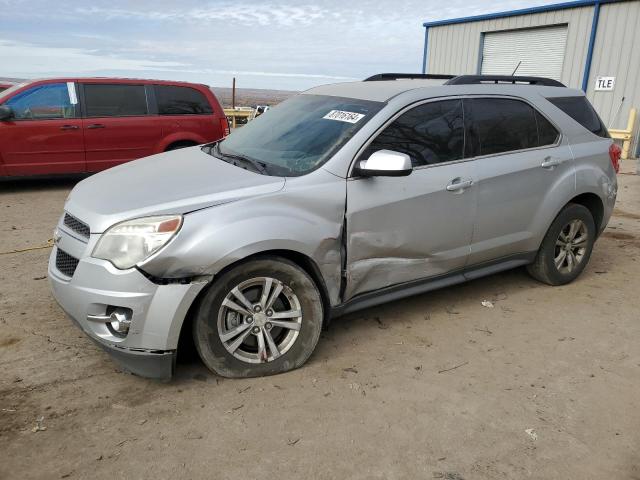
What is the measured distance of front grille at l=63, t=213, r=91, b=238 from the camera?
117 inches

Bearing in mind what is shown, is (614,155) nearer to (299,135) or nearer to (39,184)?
(299,135)

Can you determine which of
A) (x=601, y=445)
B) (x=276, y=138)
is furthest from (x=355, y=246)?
(x=601, y=445)

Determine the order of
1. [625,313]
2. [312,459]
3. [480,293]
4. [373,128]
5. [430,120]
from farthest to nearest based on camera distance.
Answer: [480,293] < [625,313] < [430,120] < [373,128] < [312,459]

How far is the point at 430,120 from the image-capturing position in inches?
146

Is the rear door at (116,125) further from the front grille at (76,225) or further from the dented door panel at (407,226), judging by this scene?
the dented door panel at (407,226)

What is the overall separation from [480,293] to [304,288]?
208cm

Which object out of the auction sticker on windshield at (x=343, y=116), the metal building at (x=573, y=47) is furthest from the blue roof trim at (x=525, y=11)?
the auction sticker on windshield at (x=343, y=116)

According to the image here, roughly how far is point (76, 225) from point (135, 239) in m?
0.54

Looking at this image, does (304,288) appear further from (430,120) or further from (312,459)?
(430,120)

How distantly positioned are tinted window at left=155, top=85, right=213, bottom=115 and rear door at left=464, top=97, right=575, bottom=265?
6.05 meters

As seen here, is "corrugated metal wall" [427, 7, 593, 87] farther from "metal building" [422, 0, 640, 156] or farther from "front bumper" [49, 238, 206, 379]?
"front bumper" [49, 238, 206, 379]

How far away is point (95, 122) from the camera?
8250 millimetres

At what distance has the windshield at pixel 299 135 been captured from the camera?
3.40 meters

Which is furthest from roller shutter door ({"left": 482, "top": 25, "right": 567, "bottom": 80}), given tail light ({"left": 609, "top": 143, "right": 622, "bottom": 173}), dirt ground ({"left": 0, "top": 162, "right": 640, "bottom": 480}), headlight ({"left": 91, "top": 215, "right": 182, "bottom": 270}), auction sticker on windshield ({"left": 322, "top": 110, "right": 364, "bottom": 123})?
headlight ({"left": 91, "top": 215, "right": 182, "bottom": 270})
